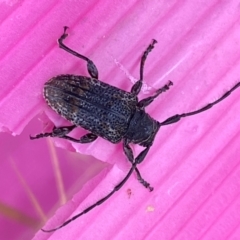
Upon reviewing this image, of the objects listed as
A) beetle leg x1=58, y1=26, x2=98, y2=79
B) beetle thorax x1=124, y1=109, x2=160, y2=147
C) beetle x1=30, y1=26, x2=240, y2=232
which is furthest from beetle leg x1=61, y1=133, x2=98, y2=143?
beetle leg x1=58, y1=26, x2=98, y2=79

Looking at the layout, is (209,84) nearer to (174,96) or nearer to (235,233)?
(174,96)

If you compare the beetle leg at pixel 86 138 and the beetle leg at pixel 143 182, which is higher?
the beetle leg at pixel 143 182

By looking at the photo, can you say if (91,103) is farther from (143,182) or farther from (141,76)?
(143,182)

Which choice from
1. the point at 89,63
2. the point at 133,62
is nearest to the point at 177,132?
the point at 133,62

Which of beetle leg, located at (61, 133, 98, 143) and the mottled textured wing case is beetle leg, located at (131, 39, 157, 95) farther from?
beetle leg, located at (61, 133, 98, 143)

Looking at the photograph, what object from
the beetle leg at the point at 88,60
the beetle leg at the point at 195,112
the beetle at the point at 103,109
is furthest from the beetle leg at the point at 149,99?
the beetle leg at the point at 88,60

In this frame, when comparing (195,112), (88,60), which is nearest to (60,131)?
(88,60)

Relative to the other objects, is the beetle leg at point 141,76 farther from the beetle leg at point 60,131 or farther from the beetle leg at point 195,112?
the beetle leg at point 60,131
